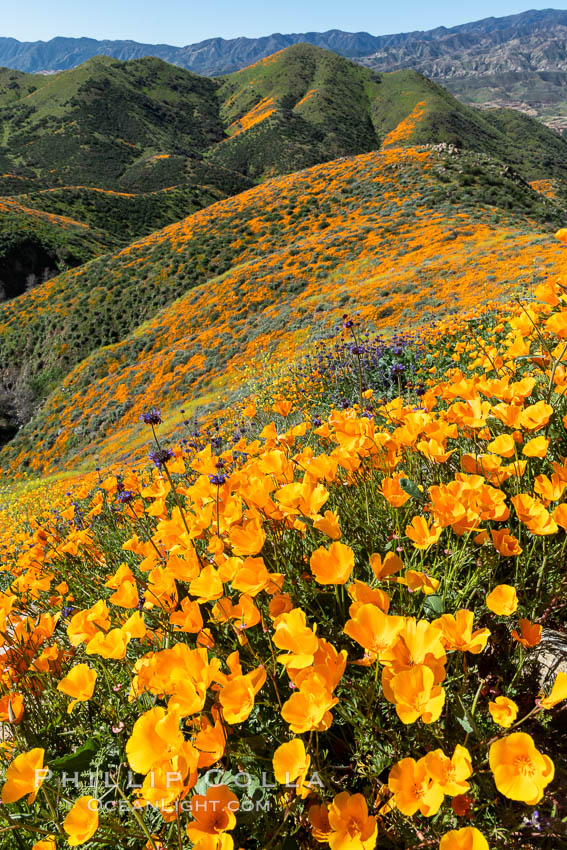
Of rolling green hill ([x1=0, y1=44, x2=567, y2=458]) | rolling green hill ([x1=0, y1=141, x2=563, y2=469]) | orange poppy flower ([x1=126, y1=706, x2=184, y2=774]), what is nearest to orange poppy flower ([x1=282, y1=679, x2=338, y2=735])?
orange poppy flower ([x1=126, y1=706, x2=184, y2=774])

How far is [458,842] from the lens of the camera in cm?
74

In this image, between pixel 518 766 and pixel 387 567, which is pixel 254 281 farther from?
pixel 518 766

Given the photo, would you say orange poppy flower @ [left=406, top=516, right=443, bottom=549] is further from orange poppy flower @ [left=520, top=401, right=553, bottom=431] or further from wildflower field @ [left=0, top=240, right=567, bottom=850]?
orange poppy flower @ [left=520, top=401, right=553, bottom=431]

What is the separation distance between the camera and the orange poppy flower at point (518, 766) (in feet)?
2.46

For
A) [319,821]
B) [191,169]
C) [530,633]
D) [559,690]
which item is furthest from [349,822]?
[191,169]

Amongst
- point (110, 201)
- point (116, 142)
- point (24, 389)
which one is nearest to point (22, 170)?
point (116, 142)

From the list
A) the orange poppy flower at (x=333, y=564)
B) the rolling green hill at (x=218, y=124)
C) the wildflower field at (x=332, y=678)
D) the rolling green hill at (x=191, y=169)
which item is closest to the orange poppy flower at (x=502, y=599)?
the wildflower field at (x=332, y=678)

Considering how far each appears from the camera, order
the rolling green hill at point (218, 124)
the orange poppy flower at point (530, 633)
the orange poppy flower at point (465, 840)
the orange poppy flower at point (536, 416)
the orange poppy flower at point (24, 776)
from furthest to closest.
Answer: the rolling green hill at point (218, 124) < the orange poppy flower at point (536, 416) < the orange poppy flower at point (530, 633) < the orange poppy flower at point (24, 776) < the orange poppy flower at point (465, 840)

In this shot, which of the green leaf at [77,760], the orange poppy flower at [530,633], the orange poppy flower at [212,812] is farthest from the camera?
the green leaf at [77,760]

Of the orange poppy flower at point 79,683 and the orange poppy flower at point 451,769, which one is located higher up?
the orange poppy flower at point 451,769

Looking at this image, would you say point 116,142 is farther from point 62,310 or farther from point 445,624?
point 445,624

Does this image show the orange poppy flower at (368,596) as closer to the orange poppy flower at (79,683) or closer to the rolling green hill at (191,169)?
the orange poppy flower at (79,683)

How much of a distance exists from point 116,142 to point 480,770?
88428mm

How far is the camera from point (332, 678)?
895 millimetres
